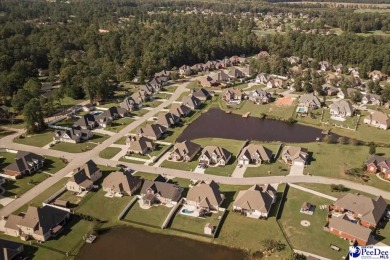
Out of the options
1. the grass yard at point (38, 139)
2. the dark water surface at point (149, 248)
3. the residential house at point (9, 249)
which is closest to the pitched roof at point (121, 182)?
the dark water surface at point (149, 248)

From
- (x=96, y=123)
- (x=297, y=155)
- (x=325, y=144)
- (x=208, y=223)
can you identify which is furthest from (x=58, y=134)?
(x=325, y=144)

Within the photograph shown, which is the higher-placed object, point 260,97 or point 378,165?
point 260,97

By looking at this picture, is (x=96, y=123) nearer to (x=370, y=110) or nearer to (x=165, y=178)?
(x=165, y=178)

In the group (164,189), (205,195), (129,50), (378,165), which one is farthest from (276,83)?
(164,189)

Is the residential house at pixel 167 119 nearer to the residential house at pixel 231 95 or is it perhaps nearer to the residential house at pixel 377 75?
the residential house at pixel 231 95

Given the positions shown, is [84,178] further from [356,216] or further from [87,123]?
[356,216]
